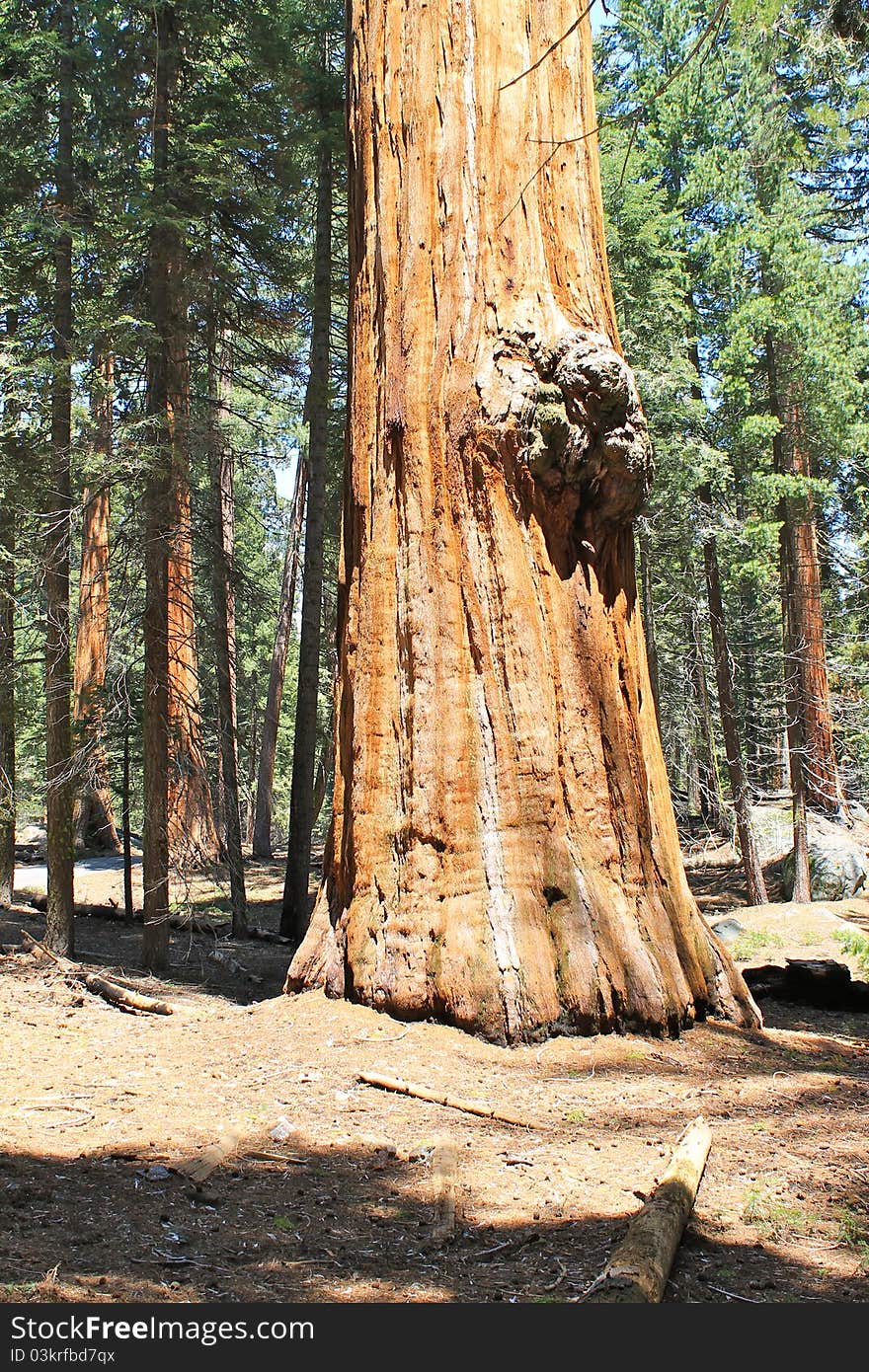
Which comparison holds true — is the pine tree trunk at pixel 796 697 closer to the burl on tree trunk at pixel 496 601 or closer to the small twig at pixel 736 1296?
the burl on tree trunk at pixel 496 601

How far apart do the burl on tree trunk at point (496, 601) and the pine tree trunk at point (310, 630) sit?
681 centimetres

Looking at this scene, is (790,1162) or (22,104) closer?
(790,1162)

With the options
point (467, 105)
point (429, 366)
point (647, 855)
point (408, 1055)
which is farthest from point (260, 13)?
point (408, 1055)

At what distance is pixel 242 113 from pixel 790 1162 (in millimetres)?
11282

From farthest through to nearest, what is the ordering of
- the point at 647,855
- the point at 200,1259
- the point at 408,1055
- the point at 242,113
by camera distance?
1. the point at 242,113
2. the point at 647,855
3. the point at 408,1055
4. the point at 200,1259

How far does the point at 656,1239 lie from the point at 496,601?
3348mm

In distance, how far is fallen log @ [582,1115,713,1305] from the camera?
2.75 meters

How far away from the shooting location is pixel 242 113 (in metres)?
11.1

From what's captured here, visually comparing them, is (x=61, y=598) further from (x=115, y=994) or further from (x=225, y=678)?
(x=115, y=994)

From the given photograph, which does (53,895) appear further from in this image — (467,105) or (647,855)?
(467,105)

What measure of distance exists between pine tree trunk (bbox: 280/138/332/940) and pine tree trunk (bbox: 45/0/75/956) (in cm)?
372

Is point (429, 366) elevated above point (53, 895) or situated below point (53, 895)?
above

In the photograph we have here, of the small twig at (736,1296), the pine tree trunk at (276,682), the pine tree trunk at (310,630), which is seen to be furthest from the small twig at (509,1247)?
the pine tree trunk at (276,682)

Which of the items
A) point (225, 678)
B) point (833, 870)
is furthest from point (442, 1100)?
point (833, 870)
